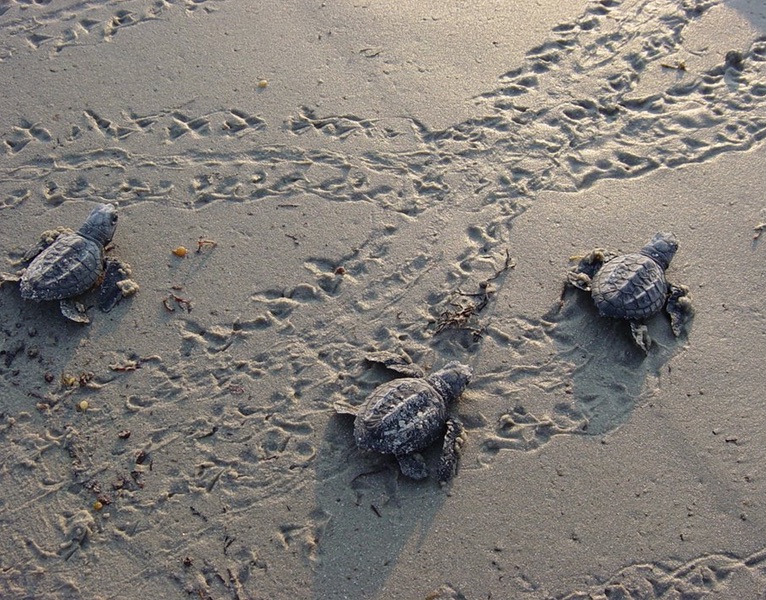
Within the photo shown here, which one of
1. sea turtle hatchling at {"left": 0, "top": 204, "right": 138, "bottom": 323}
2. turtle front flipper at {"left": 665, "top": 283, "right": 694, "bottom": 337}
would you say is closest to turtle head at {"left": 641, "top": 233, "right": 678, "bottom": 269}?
turtle front flipper at {"left": 665, "top": 283, "right": 694, "bottom": 337}

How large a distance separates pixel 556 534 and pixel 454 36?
378cm

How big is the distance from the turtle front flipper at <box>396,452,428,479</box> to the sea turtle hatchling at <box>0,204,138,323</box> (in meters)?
1.84

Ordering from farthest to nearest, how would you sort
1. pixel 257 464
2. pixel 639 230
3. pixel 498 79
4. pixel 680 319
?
pixel 498 79 < pixel 639 230 < pixel 680 319 < pixel 257 464

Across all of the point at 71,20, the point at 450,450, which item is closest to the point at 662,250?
the point at 450,450

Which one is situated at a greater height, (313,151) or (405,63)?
(405,63)

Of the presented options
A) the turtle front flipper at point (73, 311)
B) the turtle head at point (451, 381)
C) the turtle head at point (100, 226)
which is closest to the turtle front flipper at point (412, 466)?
the turtle head at point (451, 381)

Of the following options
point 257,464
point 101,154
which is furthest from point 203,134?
point 257,464

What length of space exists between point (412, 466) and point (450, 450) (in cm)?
19

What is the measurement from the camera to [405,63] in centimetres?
522

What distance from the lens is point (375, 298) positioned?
4.01m

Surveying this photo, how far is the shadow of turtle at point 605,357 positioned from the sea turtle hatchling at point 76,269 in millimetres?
2421

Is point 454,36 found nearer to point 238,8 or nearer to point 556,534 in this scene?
point 238,8

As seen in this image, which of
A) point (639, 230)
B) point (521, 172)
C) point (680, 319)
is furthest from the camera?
point (521, 172)

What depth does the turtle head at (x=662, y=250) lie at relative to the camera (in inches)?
159
